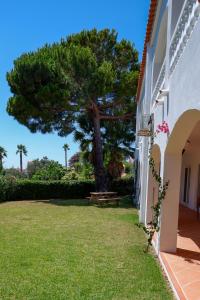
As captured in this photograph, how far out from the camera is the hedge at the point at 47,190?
2480 centimetres

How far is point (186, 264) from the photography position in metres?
7.45

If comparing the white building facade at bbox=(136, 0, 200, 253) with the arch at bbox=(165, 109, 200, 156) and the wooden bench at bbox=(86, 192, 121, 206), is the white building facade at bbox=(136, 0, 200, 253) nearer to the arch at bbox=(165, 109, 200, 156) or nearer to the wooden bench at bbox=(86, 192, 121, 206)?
the arch at bbox=(165, 109, 200, 156)

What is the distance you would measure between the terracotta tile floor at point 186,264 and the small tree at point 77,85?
12.9 meters

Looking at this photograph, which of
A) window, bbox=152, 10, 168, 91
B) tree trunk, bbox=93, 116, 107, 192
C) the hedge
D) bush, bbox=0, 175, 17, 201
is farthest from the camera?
the hedge

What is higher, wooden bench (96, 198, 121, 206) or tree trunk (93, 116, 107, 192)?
tree trunk (93, 116, 107, 192)

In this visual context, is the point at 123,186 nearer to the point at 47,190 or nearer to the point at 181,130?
the point at 47,190

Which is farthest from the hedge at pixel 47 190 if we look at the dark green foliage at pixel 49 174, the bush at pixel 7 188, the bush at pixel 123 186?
the dark green foliage at pixel 49 174

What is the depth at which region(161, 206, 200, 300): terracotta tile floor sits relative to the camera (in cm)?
591

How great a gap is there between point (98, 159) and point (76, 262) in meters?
16.7

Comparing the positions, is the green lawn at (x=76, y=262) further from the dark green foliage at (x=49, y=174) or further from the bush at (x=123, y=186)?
the dark green foliage at (x=49, y=174)

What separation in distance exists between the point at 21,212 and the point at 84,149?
1107cm

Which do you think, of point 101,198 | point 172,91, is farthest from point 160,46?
point 101,198

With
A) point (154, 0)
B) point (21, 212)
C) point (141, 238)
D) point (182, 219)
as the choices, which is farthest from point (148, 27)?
point (21, 212)

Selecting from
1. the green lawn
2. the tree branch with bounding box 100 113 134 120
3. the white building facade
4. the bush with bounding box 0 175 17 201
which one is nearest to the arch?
the white building facade
